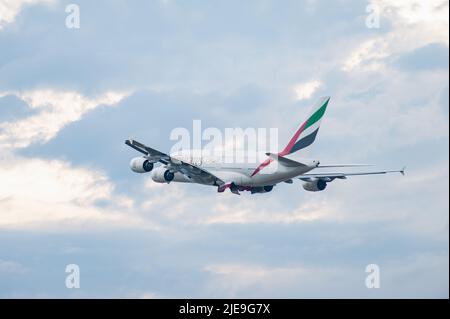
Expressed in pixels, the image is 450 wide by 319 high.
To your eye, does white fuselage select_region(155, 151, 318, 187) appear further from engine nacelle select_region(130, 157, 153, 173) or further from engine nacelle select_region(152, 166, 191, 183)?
engine nacelle select_region(130, 157, 153, 173)

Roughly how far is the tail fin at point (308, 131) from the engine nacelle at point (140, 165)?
15507mm

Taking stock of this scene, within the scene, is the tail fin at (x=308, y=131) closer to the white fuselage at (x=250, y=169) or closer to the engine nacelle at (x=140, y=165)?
the white fuselage at (x=250, y=169)

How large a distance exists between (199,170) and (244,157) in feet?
18.8

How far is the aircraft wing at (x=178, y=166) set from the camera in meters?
117

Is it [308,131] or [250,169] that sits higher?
[308,131]

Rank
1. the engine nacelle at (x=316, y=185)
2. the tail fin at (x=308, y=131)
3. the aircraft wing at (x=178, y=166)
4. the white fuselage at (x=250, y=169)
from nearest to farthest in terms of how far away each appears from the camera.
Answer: the aircraft wing at (x=178, y=166) < the white fuselage at (x=250, y=169) < the tail fin at (x=308, y=131) < the engine nacelle at (x=316, y=185)

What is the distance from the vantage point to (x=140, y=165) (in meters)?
127

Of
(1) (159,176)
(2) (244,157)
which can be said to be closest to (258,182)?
(2) (244,157)

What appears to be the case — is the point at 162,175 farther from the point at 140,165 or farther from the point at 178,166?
the point at 178,166

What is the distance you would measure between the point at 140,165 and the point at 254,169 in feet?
45.3

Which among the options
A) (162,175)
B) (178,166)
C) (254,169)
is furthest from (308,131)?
(162,175)

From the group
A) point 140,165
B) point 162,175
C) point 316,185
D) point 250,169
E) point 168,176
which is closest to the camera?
point 250,169

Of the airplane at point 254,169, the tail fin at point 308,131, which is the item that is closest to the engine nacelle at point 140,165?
the airplane at point 254,169
